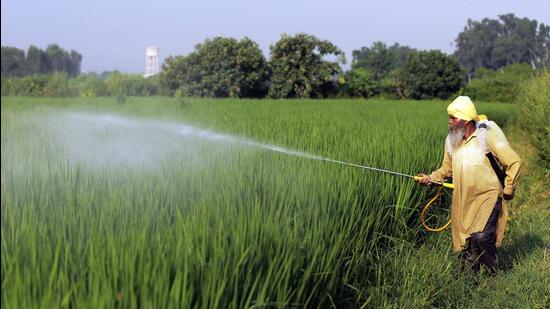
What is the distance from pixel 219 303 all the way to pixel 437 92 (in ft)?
110

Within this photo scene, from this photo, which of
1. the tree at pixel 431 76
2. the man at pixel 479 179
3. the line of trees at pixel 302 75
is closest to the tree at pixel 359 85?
the line of trees at pixel 302 75

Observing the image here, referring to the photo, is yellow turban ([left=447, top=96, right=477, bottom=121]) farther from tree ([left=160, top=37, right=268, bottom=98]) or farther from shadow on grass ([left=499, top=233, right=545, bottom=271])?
tree ([left=160, top=37, right=268, bottom=98])

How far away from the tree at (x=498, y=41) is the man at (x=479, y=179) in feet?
307

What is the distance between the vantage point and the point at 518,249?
3.88 metres

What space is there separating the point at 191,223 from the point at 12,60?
33.9 inches

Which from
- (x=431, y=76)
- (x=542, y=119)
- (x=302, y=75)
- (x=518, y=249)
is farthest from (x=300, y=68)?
(x=518, y=249)

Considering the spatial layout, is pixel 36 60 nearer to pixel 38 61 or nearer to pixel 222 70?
pixel 38 61

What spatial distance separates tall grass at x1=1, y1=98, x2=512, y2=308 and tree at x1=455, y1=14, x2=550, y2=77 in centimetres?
9390

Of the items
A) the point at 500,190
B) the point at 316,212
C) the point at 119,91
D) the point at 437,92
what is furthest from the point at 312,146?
the point at 437,92

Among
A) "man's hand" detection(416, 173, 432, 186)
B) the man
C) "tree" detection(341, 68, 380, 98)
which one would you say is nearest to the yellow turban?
the man

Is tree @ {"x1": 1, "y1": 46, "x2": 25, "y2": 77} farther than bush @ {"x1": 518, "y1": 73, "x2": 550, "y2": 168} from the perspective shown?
No

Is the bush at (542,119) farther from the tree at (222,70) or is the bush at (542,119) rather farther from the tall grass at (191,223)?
the tree at (222,70)

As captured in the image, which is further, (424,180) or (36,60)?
(424,180)

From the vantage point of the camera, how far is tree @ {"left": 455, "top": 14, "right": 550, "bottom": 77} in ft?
296
